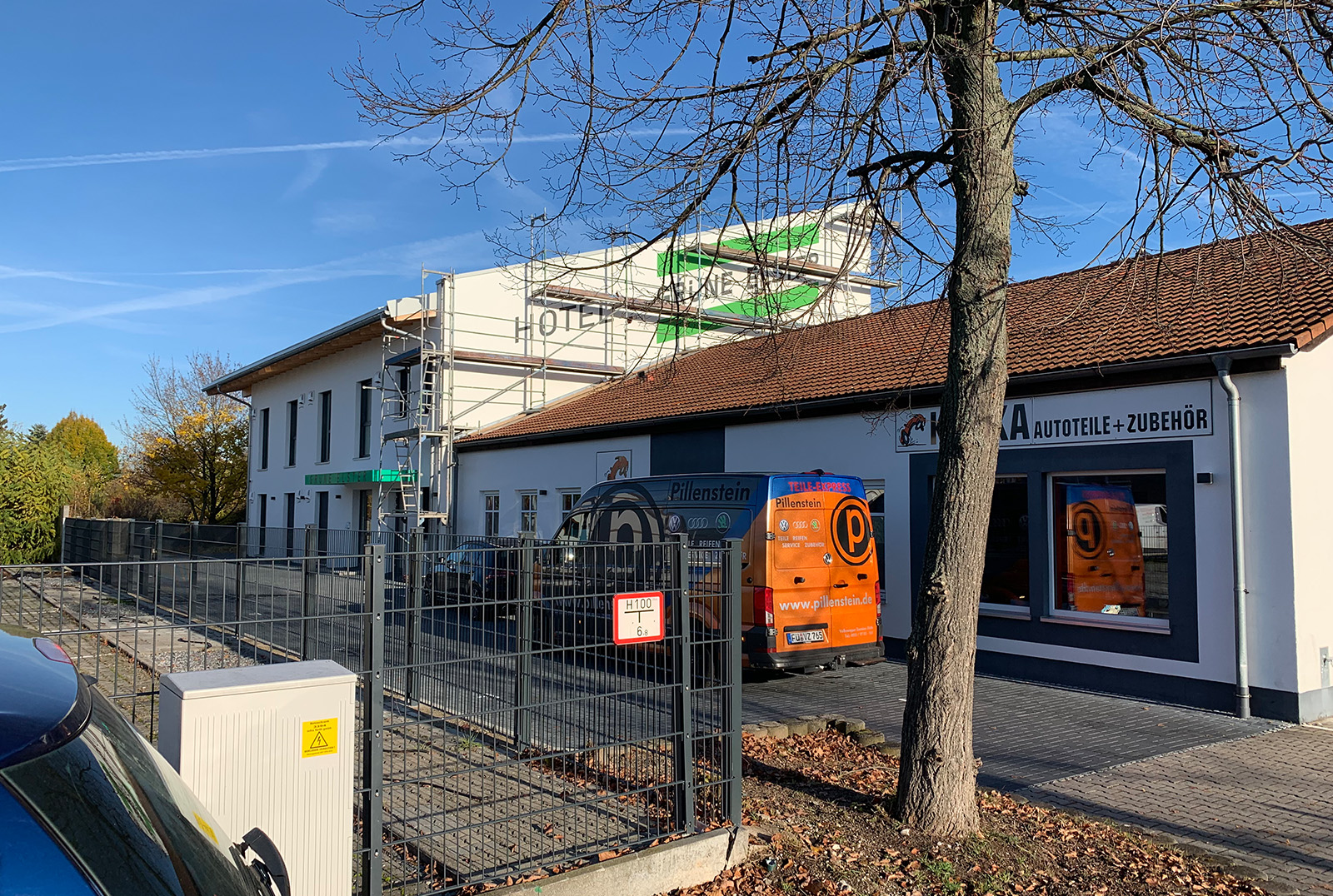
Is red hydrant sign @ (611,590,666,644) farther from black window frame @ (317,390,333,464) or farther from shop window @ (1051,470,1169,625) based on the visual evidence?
black window frame @ (317,390,333,464)

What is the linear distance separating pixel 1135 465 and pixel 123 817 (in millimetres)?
11293

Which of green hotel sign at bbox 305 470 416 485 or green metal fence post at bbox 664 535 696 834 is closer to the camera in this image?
green metal fence post at bbox 664 535 696 834

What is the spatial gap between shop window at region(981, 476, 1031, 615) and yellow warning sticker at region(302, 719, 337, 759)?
10.2 m

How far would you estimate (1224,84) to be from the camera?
6395 mm

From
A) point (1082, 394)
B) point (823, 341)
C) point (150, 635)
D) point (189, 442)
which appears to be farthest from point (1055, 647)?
point (189, 442)

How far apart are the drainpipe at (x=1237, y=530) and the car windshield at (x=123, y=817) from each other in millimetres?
10243

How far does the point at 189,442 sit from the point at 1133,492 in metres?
35.9

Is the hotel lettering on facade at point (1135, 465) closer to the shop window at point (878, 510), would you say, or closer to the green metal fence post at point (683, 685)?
the shop window at point (878, 510)

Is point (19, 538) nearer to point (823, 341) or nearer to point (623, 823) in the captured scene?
point (823, 341)

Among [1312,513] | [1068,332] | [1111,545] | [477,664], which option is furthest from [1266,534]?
[477,664]

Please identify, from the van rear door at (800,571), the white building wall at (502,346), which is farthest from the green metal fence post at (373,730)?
the white building wall at (502,346)

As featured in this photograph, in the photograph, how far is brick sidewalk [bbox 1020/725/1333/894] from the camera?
5707mm

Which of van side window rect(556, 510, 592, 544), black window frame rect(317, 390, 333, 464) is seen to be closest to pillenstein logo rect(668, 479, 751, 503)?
van side window rect(556, 510, 592, 544)

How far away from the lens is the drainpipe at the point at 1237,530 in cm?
967
